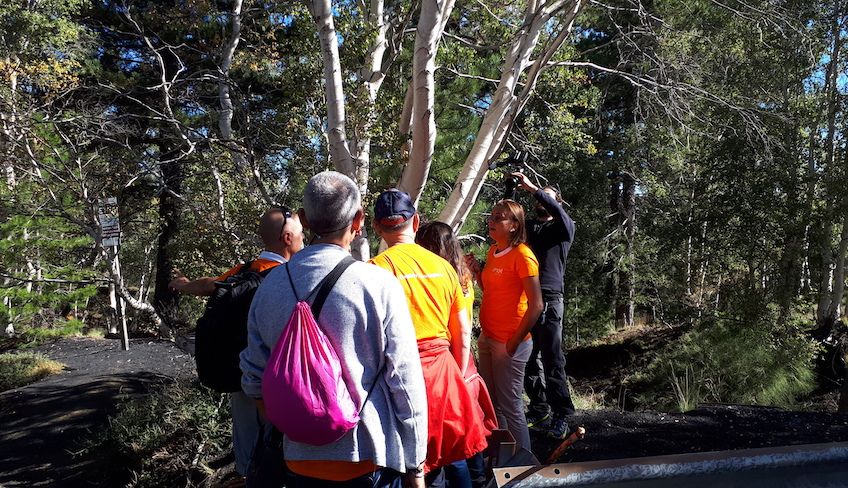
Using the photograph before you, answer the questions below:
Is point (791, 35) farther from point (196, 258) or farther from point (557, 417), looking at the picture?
point (196, 258)

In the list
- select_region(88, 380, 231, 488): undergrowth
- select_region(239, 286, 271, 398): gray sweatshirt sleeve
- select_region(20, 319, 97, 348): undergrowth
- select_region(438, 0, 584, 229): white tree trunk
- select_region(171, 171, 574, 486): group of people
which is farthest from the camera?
select_region(20, 319, 97, 348): undergrowth

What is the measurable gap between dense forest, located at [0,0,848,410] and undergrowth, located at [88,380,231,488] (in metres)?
1.12

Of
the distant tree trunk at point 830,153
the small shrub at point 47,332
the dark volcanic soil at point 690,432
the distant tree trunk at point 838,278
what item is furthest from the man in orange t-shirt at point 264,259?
the small shrub at point 47,332

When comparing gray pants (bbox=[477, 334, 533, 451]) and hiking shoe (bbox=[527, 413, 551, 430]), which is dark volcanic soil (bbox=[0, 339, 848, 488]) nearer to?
hiking shoe (bbox=[527, 413, 551, 430])

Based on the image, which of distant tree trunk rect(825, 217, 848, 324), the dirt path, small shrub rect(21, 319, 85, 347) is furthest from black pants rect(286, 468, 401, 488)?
small shrub rect(21, 319, 85, 347)

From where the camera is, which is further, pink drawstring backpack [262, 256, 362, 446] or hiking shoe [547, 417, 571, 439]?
hiking shoe [547, 417, 571, 439]

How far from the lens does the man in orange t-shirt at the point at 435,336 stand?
8.55 ft

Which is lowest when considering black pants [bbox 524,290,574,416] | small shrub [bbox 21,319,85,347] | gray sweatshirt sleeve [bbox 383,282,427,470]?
small shrub [bbox 21,319,85,347]

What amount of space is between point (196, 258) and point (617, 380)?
32.7 feet

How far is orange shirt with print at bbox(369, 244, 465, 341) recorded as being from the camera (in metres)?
2.68

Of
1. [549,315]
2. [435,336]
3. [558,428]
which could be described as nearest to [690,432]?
[558,428]

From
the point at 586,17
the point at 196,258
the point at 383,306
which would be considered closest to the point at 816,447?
the point at 383,306

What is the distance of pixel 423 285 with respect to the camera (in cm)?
271

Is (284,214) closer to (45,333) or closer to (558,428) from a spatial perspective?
(558,428)
